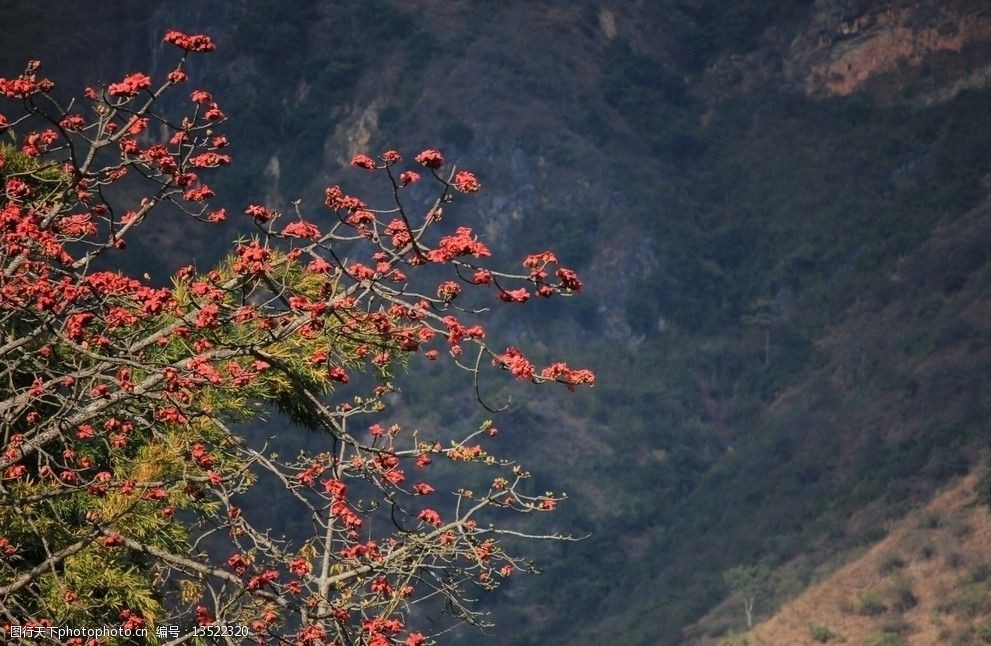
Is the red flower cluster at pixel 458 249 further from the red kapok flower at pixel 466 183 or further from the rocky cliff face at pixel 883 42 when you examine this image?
the rocky cliff face at pixel 883 42

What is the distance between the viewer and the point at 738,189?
9700 cm

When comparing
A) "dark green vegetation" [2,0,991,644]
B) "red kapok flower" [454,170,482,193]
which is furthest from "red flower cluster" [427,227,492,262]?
"dark green vegetation" [2,0,991,644]

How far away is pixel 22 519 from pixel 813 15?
322ft

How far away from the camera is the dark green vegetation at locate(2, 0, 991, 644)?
67625 mm

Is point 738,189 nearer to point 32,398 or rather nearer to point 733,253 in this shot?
point 733,253

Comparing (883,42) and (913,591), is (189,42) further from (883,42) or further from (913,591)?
(883,42)

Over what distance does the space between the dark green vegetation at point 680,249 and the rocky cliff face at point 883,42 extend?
1753 millimetres

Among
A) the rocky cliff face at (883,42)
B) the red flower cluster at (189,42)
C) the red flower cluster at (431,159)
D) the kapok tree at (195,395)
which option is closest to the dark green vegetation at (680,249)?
the rocky cliff face at (883,42)

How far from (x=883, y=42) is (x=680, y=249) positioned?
2015 centimetres

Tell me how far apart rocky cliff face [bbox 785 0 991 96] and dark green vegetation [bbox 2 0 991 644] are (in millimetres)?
1753

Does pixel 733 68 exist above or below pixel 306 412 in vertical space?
below

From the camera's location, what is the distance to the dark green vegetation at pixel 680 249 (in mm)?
67625

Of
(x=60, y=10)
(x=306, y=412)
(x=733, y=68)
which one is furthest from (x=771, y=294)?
(x=306, y=412)

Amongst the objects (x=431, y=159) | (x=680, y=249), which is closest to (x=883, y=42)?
(x=680, y=249)
